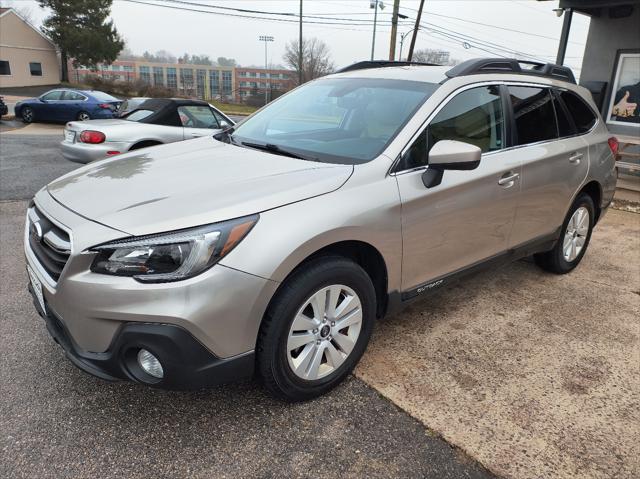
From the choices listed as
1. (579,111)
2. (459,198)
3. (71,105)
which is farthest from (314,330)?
(71,105)

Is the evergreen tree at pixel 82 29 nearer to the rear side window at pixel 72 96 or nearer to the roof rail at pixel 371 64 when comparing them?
the rear side window at pixel 72 96

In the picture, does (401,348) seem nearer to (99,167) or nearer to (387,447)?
(387,447)

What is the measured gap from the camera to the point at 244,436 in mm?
2350

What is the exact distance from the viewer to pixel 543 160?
3748 mm

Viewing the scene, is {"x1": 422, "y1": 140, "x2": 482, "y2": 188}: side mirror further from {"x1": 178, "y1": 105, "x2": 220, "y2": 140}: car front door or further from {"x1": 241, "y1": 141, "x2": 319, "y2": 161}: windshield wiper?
{"x1": 178, "y1": 105, "x2": 220, "y2": 140}: car front door

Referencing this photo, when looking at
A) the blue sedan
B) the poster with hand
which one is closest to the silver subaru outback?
the poster with hand

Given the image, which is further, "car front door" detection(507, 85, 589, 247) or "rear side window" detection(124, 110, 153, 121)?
"rear side window" detection(124, 110, 153, 121)

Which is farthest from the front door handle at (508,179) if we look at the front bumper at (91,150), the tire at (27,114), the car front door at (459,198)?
the tire at (27,114)

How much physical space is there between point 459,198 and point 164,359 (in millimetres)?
1968

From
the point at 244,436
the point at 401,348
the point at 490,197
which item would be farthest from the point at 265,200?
the point at 490,197

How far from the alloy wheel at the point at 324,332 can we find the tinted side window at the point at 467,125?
83 centimetres

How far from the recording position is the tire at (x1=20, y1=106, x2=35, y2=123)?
Result: 1823cm

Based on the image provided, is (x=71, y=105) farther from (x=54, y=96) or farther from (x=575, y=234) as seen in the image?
(x=575, y=234)

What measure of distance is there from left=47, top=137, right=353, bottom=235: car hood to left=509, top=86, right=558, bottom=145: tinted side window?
5.54 feet
